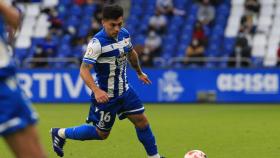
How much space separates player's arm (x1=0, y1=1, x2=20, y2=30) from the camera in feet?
17.1

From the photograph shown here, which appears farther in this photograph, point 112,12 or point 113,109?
point 113,109

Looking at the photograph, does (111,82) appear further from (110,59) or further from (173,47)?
(173,47)

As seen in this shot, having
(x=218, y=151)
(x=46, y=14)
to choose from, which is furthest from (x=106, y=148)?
(x=46, y=14)

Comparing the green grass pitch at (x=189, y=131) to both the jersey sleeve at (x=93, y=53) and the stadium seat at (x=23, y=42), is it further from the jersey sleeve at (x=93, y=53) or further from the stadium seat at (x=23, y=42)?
the stadium seat at (x=23, y=42)

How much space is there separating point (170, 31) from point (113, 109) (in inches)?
650

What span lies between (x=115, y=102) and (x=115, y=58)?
53cm

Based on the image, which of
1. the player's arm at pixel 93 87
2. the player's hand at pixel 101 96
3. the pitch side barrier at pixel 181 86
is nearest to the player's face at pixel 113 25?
the player's arm at pixel 93 87

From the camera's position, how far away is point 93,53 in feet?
29.0

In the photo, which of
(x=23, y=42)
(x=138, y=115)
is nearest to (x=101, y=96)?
(x=138, y=115)

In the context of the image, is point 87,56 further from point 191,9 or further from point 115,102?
point 191,9

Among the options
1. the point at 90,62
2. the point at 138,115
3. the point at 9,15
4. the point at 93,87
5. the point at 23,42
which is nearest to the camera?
the point at 9,15

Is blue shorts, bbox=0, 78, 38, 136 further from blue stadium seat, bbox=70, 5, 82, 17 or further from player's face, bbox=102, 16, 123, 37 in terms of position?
blue stadium seat, bbox=70, 5, 82, 17

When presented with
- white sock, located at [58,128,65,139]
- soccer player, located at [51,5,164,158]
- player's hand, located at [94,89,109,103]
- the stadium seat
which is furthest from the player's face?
the stadium seat

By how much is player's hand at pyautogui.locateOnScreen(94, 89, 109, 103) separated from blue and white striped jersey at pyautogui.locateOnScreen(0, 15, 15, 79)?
3.04 meters
